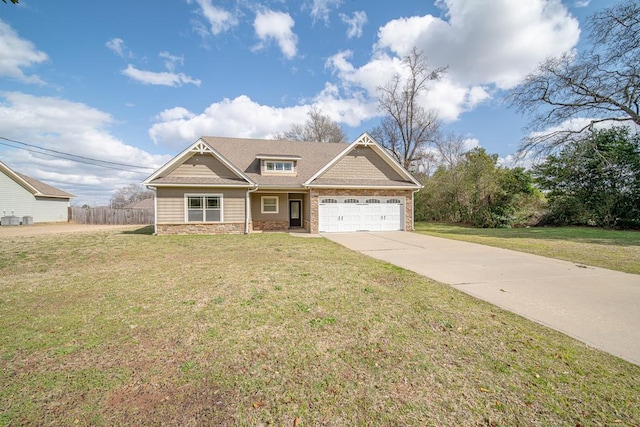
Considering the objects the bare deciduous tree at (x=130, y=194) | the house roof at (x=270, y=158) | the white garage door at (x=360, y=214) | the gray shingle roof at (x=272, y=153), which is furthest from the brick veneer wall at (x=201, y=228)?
the bare deciduous tree at (x=130, y=194)

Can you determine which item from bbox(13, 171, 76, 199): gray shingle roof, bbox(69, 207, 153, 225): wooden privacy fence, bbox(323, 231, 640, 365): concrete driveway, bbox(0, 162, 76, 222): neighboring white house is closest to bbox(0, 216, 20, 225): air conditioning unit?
bbox(0, 162, 76, 222): neighboring white house

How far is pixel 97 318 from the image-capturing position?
158 inches

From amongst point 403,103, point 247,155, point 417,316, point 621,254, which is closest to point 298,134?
point 403,103

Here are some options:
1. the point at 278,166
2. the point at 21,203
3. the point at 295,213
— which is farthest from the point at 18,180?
the point at 295,213

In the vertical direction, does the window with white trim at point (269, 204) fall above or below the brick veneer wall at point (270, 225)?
above

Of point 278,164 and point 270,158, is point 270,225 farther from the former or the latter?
point 270,158

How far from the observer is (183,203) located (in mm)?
14656

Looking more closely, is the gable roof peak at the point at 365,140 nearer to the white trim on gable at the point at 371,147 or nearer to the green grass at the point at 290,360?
the white trim on gable at the point at 371,147

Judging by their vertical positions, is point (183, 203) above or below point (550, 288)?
above

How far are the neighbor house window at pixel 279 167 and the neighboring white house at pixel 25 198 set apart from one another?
23541 millimetres

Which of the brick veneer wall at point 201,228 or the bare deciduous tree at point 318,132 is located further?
the bare deciduous tree at point 318,132

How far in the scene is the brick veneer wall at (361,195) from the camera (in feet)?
51.2

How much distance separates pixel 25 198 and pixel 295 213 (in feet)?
82.8

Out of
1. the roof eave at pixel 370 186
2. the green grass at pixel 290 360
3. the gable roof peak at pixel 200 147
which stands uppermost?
the gable roof peak at pixel 200 147
